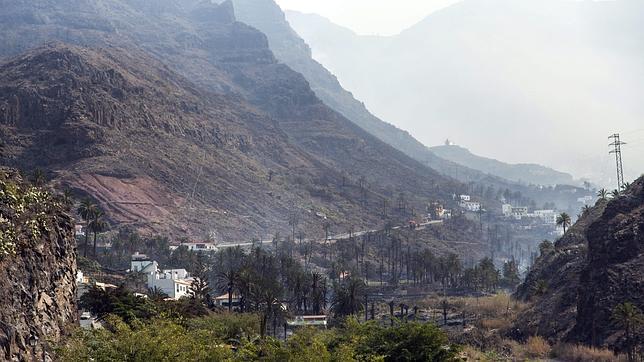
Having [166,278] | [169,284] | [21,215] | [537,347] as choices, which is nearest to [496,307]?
[537,347]

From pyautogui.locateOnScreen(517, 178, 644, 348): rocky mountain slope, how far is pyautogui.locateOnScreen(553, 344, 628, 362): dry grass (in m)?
2.10

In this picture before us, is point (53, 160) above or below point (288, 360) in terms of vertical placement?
above

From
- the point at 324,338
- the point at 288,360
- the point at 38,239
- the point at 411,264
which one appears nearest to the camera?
the point at 288,360

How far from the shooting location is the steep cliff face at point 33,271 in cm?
5256

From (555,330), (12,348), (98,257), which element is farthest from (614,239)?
(98,257)

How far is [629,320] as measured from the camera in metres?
74.1

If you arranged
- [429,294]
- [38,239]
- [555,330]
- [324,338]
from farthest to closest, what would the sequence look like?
[429,294], [555,330], [38,239], [324,338]

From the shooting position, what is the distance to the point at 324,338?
176 feet

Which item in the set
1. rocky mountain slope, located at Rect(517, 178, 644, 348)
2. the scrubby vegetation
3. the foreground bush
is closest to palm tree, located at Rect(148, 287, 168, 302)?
the foreground bush

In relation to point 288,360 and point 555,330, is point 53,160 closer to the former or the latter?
point 555,330

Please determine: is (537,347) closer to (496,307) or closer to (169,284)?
(496,307)

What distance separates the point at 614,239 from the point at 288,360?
65534 millimetres

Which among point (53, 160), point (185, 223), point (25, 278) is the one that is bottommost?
point (25, 278)

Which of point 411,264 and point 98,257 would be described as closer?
point 98,257
